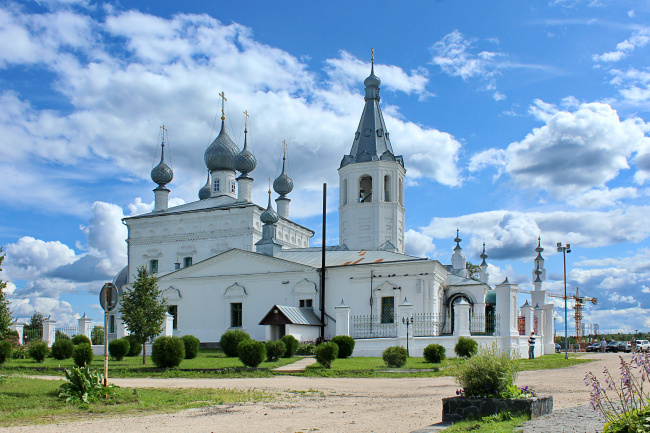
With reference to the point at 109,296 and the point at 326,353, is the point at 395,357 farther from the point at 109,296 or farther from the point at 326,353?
the point at 109,296

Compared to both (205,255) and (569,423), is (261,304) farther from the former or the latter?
(569,423)

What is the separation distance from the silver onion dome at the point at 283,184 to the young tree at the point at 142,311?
26347 mm

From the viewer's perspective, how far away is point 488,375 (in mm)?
8164

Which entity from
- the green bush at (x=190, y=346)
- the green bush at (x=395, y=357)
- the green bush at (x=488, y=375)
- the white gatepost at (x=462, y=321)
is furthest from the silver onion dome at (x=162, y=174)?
the green bush at (x=488, y=375)

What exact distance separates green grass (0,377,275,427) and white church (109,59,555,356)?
40.1 feet

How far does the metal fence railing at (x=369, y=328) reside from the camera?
1164 inches

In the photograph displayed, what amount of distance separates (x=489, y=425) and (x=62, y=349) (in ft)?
67.6

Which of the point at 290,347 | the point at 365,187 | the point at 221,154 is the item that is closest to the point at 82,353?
the point at 290,347

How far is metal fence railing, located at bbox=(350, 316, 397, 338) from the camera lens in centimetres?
2958

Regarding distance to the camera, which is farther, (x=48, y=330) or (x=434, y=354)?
(x=48, y=330)

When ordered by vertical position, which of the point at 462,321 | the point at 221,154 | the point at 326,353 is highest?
the point at 221,154

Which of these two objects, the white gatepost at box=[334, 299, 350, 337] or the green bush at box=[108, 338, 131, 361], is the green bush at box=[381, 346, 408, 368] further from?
the green bush at box=[108, 338, 131, 361]

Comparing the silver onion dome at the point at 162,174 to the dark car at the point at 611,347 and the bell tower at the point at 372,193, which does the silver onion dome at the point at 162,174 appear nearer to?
the bell tower at the point at 372,193

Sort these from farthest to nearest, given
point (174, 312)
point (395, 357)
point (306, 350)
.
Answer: point (174, 312) → point (306, 350) → point (395, 357)
